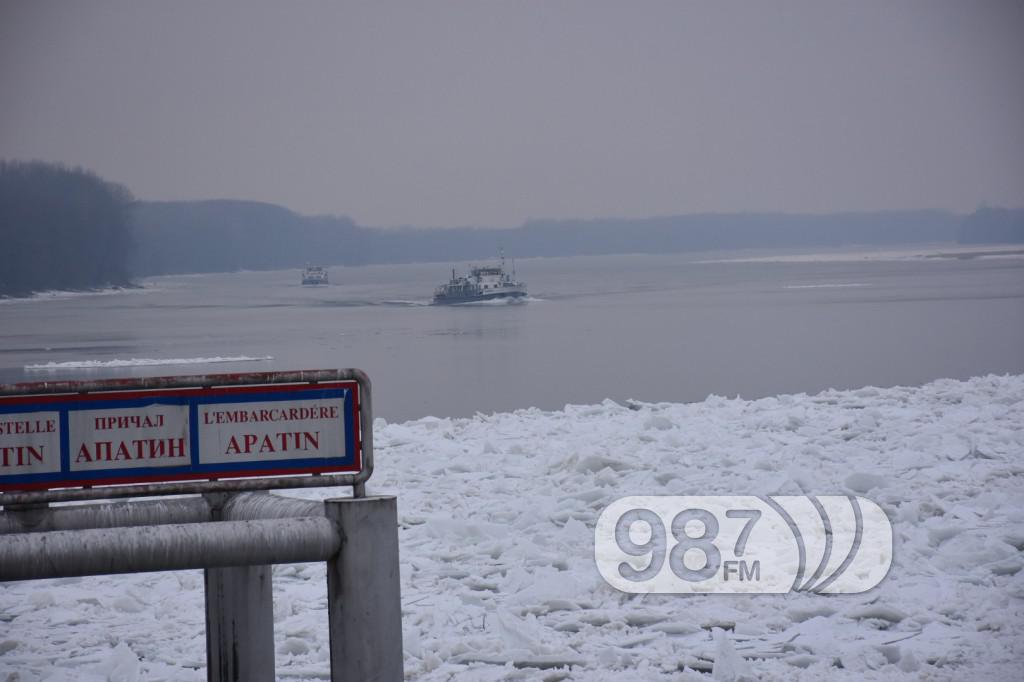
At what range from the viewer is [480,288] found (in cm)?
7681

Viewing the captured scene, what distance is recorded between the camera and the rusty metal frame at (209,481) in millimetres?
3799

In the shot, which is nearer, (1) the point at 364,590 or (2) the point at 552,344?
(1) the point at 364,590

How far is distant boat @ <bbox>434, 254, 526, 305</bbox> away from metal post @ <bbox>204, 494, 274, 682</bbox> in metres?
69.2

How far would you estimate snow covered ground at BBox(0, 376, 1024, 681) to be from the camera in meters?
5.75

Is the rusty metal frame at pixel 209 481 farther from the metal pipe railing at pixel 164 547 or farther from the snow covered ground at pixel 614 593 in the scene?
the snow covered ground at pixel 614 593

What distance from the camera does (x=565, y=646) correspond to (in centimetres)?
597

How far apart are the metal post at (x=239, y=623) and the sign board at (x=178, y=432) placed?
966mm

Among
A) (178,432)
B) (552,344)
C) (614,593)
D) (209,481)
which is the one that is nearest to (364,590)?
(209,481)

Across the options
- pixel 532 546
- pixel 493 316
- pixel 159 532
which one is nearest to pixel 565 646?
pixel 532 546

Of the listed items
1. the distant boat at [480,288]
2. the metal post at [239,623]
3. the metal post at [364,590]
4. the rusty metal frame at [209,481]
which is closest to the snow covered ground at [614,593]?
the metal post at [239,623]

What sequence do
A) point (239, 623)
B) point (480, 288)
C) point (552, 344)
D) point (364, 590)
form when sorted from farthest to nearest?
point (480, 288) < point (552, 344) < point (239, 623) < point (364, 590)

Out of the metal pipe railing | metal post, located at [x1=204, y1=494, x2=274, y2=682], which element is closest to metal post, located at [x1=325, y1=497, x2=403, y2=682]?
the metal pipe railing

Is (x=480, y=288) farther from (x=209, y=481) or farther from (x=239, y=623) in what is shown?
(x=209, y=481)

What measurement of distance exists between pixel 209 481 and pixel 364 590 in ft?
2.10
